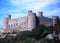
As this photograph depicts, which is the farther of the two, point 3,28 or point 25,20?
point 3,28

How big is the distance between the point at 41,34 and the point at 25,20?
716cm

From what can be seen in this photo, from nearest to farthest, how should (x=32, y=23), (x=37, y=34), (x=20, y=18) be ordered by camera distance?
(x=37, y=34)
(x=32, y=23)
(x=20, y=18)

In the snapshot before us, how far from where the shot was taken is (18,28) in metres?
36.2

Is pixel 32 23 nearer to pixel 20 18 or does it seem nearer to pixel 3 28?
pixel 20 18

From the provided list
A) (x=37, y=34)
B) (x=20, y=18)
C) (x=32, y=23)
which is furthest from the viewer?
(x=20, y=18)

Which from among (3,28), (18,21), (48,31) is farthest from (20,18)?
(48,31)

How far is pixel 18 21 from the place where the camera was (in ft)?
123

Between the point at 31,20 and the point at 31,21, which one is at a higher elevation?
the point at 31,20

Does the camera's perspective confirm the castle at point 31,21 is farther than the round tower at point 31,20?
Yes

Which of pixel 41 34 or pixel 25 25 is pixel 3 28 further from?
pixel 41 34

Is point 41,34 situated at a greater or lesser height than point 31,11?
lesser

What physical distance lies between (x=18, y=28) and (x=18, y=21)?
178cm

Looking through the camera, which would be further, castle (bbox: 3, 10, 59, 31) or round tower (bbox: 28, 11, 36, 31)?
castle (bbox: 3, 10, 59, 31)

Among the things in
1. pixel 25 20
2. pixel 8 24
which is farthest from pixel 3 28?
pixel 25 20
